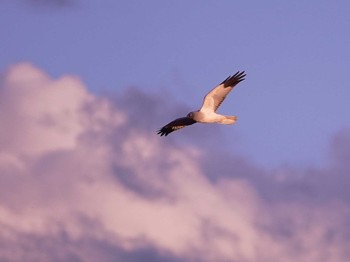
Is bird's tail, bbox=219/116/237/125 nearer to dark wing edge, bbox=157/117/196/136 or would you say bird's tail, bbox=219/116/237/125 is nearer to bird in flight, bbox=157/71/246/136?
bird in flight, bbox=157/71/246/136

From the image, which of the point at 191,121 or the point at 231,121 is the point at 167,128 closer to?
the point at 191,121

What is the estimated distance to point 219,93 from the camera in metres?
28.1

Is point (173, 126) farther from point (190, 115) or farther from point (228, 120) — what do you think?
point (228, 120)

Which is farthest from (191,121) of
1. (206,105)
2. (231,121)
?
(231,121)

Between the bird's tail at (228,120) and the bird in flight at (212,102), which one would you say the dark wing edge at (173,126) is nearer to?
the bird in flight at (212,102)

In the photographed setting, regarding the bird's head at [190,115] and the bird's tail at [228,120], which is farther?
the bird's head at [190,115]

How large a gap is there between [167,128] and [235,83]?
480 cm

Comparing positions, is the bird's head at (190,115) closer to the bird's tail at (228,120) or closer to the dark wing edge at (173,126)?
the dark wing edge at (173,126)

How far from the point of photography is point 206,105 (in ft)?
91.2

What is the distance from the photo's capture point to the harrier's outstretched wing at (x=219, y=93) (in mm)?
27719

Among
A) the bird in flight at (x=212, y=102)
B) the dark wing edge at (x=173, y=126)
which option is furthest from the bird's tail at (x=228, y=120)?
the dark wing edge at (x=173, y=126)

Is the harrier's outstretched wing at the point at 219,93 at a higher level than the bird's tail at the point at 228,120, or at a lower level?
higher

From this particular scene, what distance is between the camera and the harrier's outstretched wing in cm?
2772

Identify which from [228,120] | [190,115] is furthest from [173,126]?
[228,120]
